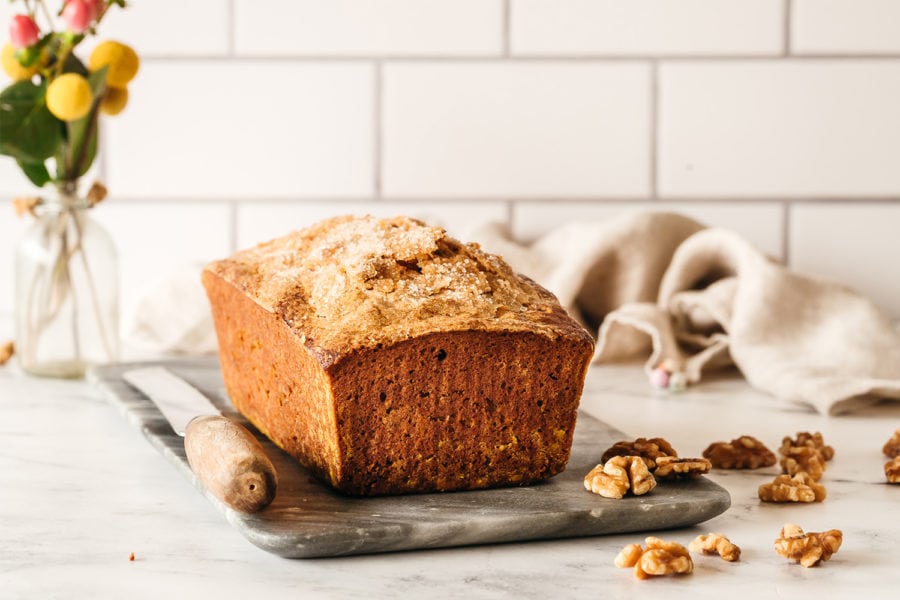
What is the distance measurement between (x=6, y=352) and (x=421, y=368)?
89cm

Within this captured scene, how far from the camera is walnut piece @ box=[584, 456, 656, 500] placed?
928 mm

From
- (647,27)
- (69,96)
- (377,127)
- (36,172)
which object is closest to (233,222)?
(377,127)

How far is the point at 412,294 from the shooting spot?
1.00 m

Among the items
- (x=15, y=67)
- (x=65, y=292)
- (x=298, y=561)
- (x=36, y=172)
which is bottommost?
(x=298, y=561)

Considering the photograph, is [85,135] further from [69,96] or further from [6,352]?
[6,352]

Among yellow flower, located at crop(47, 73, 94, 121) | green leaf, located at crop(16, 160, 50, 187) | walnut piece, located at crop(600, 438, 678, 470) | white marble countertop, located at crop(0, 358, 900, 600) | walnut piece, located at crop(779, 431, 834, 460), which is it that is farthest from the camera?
green leaf, located at crop(16, 160, 50, 187)

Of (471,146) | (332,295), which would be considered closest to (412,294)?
(332,295)

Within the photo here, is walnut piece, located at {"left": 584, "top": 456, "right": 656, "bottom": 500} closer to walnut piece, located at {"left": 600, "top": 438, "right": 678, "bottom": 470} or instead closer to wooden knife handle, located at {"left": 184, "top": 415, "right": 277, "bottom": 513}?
walnut piece, located at {"left": 600, "top": 438, "right": 678, "bottom": 470}

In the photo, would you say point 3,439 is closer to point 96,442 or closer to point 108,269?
point 96,442

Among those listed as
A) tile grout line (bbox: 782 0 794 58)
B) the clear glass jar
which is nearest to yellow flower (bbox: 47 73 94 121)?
the clear glass jar

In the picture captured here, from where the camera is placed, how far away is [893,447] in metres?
1.16

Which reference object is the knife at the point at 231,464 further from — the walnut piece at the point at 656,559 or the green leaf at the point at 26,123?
the green leaf at the point at 26,123

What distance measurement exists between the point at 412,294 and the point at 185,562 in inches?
12.2

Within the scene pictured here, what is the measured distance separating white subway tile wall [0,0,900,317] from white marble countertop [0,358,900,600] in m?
0.72
